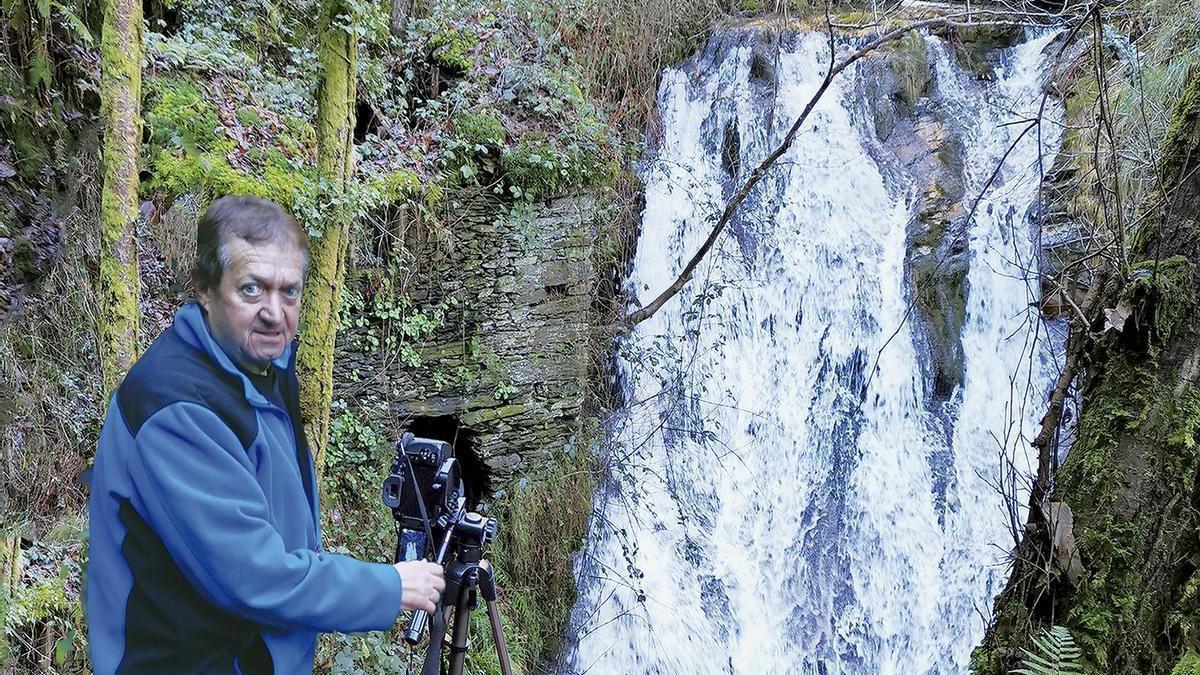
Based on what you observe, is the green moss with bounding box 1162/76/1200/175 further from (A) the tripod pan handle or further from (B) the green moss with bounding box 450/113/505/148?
(B) the green moss with bounding box 450/113/505/148

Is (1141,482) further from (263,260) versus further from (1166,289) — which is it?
(263,260)

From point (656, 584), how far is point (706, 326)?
2.26 m

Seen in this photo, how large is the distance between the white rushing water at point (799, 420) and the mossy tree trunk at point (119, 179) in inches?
162

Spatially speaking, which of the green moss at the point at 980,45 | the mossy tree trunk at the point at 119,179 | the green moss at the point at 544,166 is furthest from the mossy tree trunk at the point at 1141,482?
the green moss at the point at 980,45

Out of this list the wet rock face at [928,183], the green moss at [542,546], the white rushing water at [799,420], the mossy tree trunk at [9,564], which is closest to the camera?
the mossy tree trunk at [9,564]

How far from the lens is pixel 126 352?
276 cm

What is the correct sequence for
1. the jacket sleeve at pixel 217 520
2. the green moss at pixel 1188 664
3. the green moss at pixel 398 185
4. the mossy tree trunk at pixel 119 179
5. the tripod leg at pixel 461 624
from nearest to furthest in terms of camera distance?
the jacket sleeve at pixel 217 520 → the green moss at pixel 1188 664 → the tripod leg at pixel 461 624 → the mossy tree trunk at pixel 119 179 → the green moss at pixel 398 185

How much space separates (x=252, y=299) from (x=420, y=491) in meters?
0.58

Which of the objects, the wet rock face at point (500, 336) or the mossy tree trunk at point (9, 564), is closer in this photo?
the mossy tree trunk at point (9, 564)

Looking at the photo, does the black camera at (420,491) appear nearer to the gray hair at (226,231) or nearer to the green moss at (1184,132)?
the gray hair at (226,231)

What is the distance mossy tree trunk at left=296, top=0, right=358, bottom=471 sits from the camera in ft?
10.2

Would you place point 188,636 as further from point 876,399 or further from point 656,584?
point 876,399

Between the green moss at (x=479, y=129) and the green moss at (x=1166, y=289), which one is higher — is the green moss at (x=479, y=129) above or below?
above

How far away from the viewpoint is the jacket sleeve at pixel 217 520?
120 centimetres
